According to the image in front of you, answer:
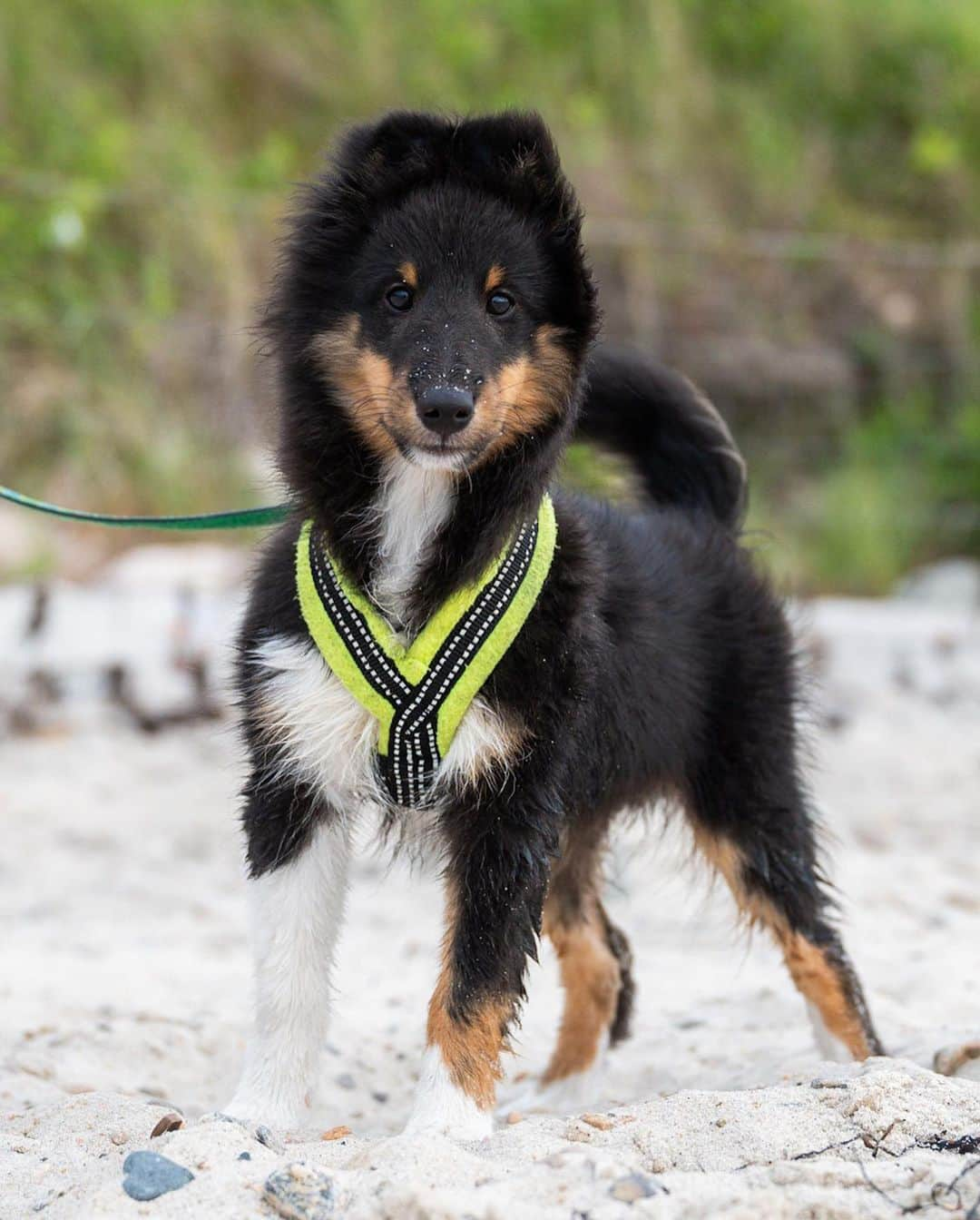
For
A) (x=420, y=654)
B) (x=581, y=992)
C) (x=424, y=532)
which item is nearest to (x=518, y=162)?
(x=424, y=532)

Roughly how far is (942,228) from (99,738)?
981cm

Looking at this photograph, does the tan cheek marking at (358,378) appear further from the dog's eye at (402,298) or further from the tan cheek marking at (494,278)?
the tan cheek marking at (494,278)

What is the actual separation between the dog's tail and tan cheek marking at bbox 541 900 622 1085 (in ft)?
4.31

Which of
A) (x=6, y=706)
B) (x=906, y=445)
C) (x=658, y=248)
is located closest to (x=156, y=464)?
(x=6, y=706)

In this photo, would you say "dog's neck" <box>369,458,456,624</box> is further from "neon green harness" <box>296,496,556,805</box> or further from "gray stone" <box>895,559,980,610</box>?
"gray stone" <box>895,559,980,610</box>

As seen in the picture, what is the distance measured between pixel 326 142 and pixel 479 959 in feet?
28.9

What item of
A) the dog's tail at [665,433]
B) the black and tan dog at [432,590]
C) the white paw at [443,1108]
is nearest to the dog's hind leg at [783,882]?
the black and tan dog at [432,590]

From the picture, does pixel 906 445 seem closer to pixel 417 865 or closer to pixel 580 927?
pixel 580 927

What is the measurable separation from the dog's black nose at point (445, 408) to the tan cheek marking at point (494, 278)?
32 centimetres

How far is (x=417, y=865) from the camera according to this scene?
3908mm

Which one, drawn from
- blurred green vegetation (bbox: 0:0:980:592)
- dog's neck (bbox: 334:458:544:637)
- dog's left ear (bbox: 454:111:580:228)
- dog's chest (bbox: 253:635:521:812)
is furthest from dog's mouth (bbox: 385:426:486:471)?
blurred green vegetation (bbox: 0:0:980:592)

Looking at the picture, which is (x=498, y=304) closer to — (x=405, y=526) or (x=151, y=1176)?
(x=405, y=526)

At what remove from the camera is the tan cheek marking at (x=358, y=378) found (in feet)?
11.2

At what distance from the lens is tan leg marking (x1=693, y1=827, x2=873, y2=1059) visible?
4.29 meters
